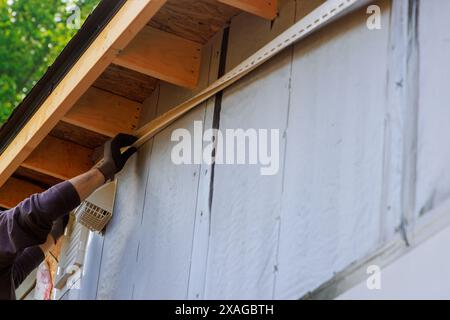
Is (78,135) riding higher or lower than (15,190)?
higher

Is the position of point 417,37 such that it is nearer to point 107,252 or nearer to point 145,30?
point 145,30

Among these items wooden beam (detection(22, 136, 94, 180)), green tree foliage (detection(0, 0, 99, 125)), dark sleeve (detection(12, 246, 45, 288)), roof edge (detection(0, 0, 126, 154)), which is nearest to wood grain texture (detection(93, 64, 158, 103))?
roof edge (detection(0, 0, 126, 154))

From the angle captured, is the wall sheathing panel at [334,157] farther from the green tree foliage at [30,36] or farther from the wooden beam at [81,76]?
the green tree foliage at [30,36]

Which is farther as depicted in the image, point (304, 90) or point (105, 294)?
point (105, 294)

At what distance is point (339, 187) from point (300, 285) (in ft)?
1.30

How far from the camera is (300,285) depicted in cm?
365

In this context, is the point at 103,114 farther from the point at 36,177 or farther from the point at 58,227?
the point at 36,177

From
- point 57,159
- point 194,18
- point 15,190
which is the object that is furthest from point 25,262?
point 194,18

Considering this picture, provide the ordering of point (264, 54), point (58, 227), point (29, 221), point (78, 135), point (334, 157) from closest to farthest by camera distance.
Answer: point (334, 157)
point (264, 54)
point (29, 221)
point (58, 227)
point (78, 135)

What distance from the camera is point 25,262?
5.56 m

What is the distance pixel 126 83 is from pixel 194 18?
31.1 inches

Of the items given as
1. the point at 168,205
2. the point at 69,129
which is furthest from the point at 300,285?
the point at 69,129

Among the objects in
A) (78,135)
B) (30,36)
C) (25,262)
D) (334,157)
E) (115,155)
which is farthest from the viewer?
(30,36)

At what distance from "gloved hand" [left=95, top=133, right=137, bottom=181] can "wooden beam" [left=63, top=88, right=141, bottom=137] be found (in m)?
0.27
